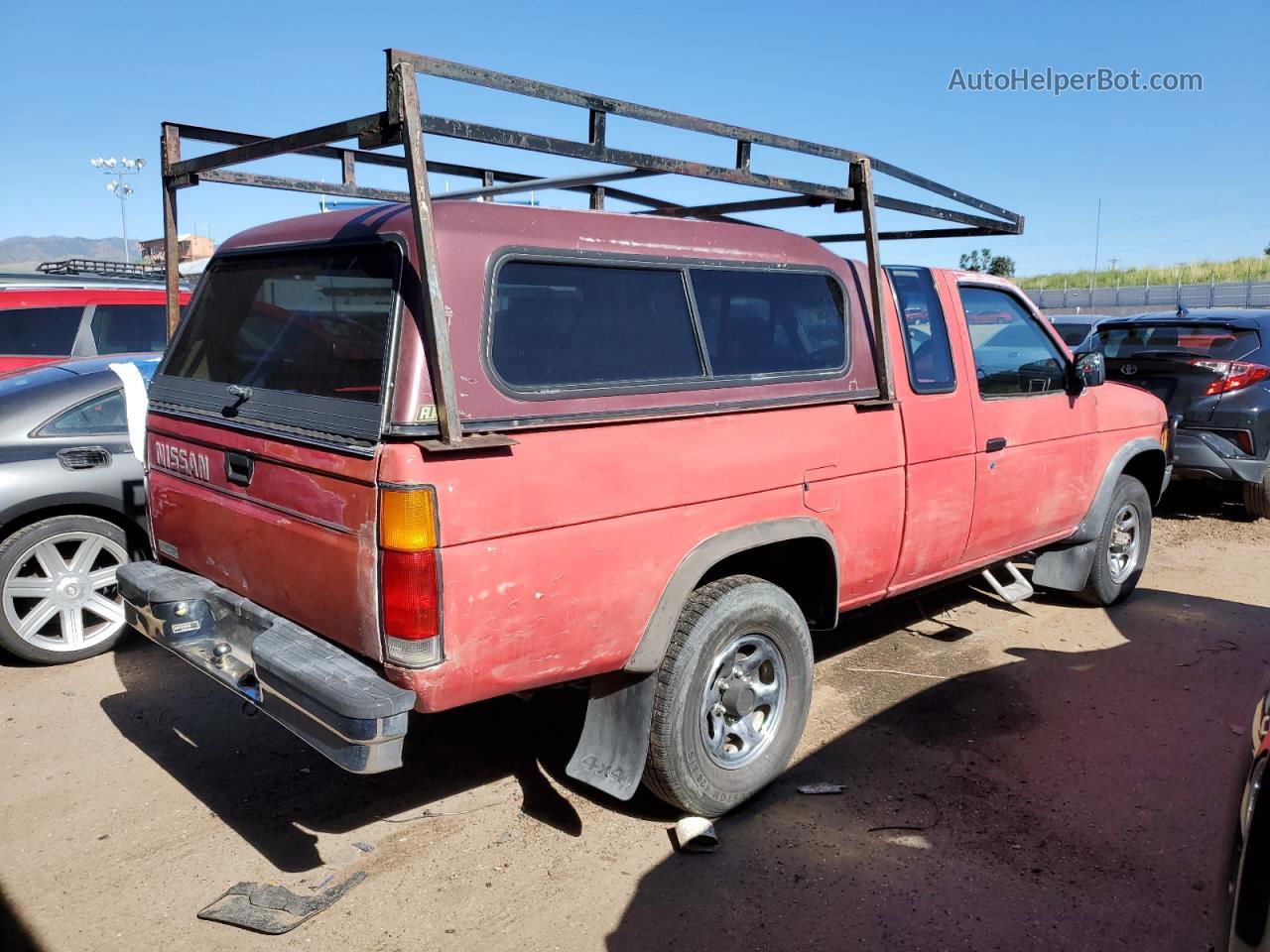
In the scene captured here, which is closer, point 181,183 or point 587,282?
point 587,282

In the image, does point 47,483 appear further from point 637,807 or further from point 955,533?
point 955,533

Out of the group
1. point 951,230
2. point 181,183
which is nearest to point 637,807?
point 181,183

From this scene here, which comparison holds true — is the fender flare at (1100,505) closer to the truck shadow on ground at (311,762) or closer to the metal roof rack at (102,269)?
the truck shadow on ground at (311,762)

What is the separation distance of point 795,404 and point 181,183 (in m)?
2.63

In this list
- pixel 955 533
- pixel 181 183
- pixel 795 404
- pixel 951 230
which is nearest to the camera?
pixel 795 404

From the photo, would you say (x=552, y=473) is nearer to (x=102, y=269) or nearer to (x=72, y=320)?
(x=72, y=320)

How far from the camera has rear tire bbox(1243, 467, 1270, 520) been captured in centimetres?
801

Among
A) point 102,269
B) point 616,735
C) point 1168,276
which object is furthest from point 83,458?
point 1168,276

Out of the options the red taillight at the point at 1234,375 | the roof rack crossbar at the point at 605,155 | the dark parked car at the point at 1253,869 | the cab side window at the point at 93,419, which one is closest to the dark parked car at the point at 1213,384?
the red taillight at the point at 1234,375

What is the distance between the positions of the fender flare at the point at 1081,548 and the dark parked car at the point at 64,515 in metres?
5.10

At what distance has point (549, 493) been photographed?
276cm

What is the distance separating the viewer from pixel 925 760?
12.7 ft

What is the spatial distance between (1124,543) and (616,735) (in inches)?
164

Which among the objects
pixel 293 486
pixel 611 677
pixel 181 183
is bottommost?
pixel 611 677
